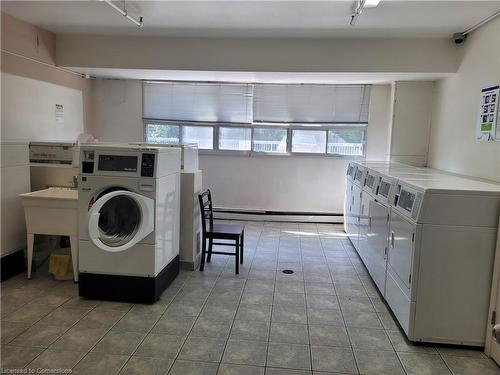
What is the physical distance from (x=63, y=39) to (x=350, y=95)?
4.28m

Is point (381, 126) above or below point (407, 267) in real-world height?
above

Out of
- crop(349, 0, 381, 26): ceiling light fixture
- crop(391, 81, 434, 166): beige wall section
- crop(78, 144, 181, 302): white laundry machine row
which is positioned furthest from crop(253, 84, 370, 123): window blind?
crop(78, 144, 181, 302): white laundry machine row

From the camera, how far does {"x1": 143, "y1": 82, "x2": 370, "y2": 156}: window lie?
238 inches

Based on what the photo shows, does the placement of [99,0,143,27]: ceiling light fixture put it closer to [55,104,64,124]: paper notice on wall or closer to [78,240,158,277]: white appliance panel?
[55,104,64,124]: paper notice on wall

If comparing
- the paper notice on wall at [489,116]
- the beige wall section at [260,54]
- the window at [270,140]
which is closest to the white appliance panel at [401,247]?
the paper notice on wall at [489,116]

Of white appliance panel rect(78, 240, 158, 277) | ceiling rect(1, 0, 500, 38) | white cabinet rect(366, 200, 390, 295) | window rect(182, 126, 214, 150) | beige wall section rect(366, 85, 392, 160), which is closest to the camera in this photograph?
white appliance panel rect(78, 240, 158, 277)

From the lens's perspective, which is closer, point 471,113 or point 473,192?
point 473,192

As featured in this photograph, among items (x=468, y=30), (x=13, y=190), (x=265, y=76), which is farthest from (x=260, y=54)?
(x=13, y=190)

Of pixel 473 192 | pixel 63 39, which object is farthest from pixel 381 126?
pixel 63 39

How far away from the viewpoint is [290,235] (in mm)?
5621

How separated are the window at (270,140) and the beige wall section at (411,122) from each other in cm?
178

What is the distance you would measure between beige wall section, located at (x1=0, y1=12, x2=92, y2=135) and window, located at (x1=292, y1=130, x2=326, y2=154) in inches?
142

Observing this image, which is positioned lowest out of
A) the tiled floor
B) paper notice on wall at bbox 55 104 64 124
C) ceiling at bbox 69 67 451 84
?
the tiled floor

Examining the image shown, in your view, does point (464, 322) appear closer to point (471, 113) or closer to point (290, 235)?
point (471, 113)
